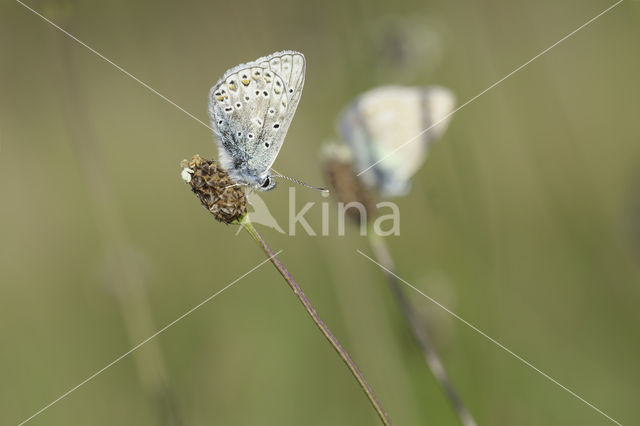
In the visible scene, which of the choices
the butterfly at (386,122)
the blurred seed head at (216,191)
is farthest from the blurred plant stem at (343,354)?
the butterfly at (386,122)

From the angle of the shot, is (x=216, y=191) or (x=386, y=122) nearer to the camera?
(x=216, y=191)

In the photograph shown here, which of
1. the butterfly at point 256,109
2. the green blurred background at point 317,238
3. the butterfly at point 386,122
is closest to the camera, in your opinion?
the butterfly at point 256,109

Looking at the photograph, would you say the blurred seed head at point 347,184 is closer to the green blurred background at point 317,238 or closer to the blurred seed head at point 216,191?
the green blurred background at point 317,238

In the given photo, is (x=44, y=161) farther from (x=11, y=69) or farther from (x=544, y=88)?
(x=544, y=88)

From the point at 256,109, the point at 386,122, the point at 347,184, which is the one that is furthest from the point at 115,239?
the point at 386,122

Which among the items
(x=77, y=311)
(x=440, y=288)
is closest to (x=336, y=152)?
(x=440, y=288)

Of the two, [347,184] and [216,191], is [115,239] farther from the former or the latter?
[347,184]
